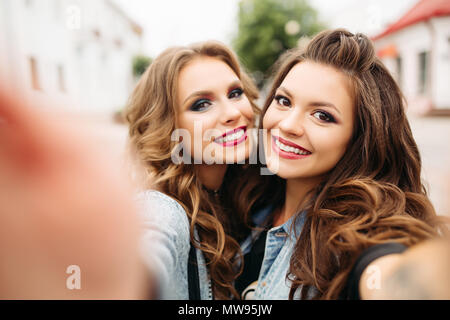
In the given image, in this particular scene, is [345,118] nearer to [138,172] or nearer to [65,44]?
[138,172]

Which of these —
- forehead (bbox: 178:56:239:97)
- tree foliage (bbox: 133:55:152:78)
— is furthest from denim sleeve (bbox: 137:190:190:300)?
tree foliage (bbox: 133:55:152:78)

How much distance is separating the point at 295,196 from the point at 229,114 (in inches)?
19.3

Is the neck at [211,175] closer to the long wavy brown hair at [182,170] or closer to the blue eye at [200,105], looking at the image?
the long wavy brown hair at [182,170]

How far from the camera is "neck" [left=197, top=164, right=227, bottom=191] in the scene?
142cm

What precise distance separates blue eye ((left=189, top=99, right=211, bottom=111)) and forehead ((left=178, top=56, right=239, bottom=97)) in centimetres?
6

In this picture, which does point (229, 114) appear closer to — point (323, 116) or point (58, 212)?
point (323, 116)

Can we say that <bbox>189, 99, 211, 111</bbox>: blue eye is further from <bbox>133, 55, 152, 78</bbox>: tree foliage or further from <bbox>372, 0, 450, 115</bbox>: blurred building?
<bbox>133, 55, 152, 78</bbox>: tree foliage

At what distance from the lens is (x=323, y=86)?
3.53ft

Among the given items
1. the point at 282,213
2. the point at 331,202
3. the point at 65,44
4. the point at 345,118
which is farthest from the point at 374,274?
the point at 65,44

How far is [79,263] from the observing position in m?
0.51

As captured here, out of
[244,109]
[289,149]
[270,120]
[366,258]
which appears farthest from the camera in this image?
[244,109]

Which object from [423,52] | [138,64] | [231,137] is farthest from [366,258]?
[138,64]
